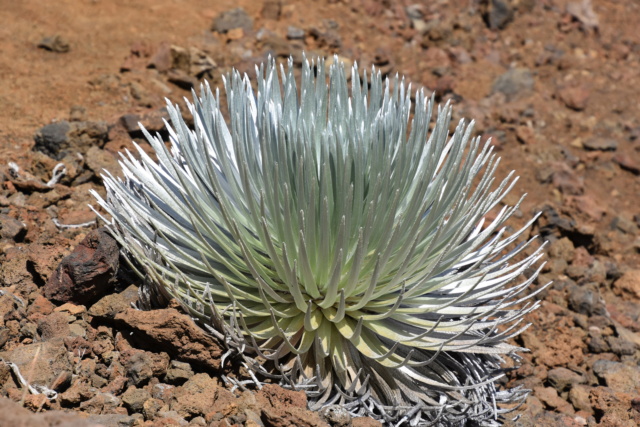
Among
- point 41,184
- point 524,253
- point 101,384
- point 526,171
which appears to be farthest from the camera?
point 526,171

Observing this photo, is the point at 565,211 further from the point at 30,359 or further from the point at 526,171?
the point at 30,359

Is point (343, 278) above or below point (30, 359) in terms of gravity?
above

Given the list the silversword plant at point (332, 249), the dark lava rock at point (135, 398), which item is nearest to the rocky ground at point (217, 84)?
the dark lava rock at point (135, 398)

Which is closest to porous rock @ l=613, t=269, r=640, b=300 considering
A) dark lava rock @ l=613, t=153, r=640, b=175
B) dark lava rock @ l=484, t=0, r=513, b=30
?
dark lava rock @ l=613, t=153, r=640, b=175

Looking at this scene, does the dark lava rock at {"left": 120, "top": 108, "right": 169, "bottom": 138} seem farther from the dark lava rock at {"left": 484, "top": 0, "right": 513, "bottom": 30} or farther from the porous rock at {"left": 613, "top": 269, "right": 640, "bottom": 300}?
the dark lava rock at {"left": 484, "top": 0, "right": 513, "bottom": 30}

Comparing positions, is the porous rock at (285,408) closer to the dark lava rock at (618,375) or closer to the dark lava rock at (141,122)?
the dark lava rock at (618,375)

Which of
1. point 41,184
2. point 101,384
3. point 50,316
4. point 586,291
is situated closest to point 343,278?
point 101,384

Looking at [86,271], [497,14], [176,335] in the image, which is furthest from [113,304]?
[497,14]
